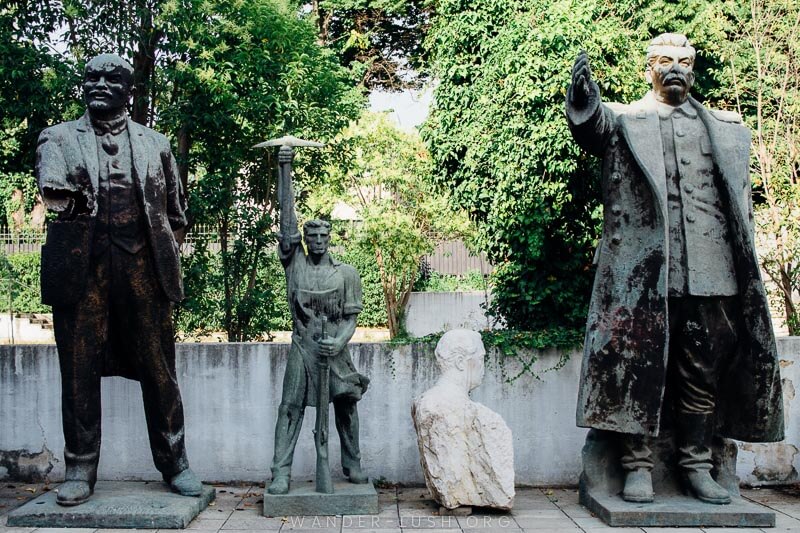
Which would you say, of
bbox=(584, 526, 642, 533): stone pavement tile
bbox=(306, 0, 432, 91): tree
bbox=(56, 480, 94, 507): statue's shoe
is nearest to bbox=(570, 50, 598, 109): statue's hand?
bbox=(584, 526, 642, 533): stone pavement tile

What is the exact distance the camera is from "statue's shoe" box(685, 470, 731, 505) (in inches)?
229

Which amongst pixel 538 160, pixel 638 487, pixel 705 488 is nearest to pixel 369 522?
pixel 638 487

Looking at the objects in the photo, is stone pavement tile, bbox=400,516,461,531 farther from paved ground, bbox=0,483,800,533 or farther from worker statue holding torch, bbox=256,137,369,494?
worker statue holding torch, bbox=256,137,369,494

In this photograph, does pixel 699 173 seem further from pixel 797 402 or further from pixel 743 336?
pixel 797 402

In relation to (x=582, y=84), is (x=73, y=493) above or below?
below

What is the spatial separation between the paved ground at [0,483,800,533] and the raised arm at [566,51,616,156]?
264 cm

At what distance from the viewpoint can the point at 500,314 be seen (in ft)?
28.0

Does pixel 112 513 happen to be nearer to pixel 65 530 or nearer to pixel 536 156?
pixel 65 530

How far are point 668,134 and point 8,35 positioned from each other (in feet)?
20.4

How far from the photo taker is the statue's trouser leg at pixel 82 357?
18.6 feet

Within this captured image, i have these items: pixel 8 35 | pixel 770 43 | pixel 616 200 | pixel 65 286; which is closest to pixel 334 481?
pixel 65 286

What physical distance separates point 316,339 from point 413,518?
1.44 meters

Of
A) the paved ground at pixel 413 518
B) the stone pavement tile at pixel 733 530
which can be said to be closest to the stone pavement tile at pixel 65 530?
the paved ground at pixel 413 518

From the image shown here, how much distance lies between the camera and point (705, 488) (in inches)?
231
